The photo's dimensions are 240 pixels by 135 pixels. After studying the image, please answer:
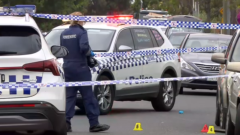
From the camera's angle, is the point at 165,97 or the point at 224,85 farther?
the point at 165,97

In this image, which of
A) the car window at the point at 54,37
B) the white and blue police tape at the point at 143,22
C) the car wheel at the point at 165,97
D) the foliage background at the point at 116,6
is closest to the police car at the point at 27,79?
the white and blue police tape at the point at 143,22

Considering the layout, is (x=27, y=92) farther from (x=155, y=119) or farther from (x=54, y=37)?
(x=54, y=37)

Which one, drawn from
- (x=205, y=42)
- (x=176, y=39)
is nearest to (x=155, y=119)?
(x=205, y=42)

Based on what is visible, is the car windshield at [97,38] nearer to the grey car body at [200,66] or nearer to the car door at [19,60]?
the car door at [19,60]

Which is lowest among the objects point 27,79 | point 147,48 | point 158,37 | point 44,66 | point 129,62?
point 129,62

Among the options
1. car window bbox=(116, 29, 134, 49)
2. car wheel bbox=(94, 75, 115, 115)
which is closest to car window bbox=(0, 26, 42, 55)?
car wheel bbox=(94, 75, 115, 115)

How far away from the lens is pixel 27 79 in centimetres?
755

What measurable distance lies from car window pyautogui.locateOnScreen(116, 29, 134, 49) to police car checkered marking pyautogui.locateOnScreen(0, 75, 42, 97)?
18.7 ft

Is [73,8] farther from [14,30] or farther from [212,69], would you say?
[14,30]

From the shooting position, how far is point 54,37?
13320 millimetres

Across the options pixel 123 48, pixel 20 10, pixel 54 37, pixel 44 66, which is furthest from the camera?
pixel 54 37

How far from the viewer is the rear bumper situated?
24.2ft

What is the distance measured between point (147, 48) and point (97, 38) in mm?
1306

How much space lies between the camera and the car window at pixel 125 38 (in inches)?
524
